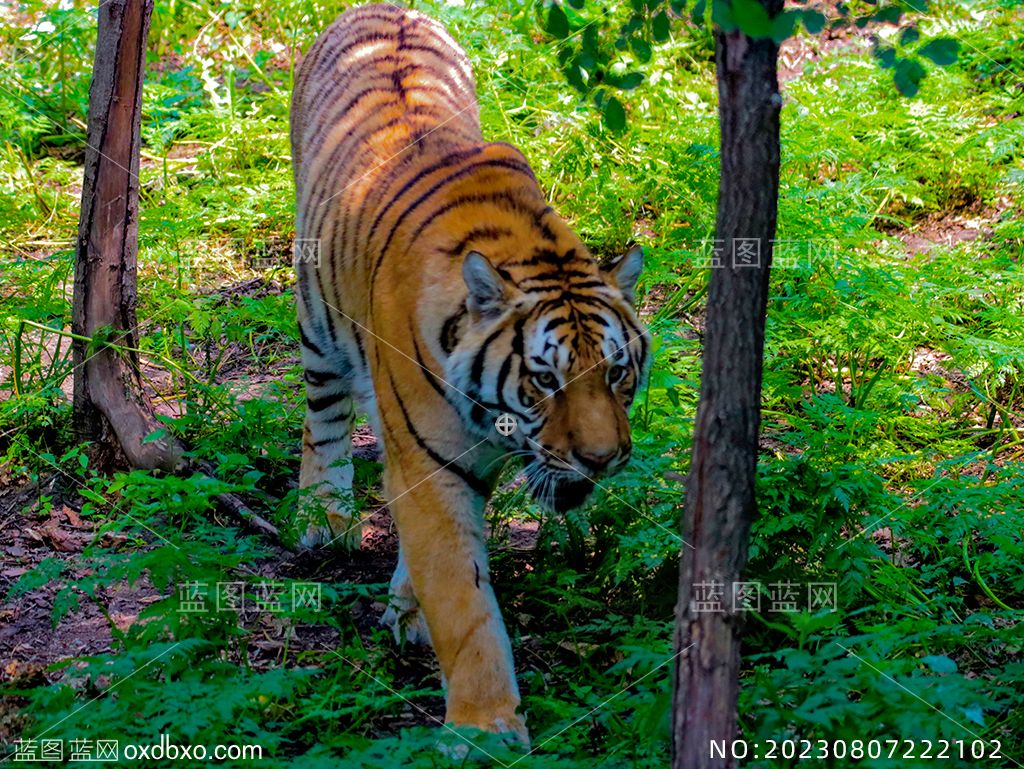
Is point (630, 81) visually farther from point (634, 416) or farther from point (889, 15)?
point (634, 416)

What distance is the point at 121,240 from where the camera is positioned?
187 inches

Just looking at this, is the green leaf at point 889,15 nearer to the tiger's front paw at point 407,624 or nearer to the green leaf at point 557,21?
the green leaf at point 557,21

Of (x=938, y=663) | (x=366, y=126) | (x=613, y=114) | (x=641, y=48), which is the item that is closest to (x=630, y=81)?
(x=613, y=114)

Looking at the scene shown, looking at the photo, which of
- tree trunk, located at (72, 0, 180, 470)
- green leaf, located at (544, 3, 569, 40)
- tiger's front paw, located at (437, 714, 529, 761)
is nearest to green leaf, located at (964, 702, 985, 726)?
tiger's front paw, located at (437, 714, 529, 761)

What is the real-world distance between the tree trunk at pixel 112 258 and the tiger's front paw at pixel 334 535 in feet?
2.25

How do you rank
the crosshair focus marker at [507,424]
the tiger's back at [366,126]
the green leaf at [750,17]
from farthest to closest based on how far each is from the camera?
the tiger's back at [366,126] < the crosshair focus marker at [507,424] < the green leaf at [750,17]

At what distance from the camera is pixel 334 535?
459 cm

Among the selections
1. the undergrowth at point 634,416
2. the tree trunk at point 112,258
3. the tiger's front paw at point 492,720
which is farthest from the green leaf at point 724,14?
the tree trunk at point 112,258

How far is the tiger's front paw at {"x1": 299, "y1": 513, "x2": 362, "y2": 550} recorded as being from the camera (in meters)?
4.50

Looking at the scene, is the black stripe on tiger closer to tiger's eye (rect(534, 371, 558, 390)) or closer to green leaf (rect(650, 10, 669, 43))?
tiger's eye (rect(534, 371, 558, 390))

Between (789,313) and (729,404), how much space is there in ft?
10.6

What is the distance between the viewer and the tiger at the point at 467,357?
331 centimetres

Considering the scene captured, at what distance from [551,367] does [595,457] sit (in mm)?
288

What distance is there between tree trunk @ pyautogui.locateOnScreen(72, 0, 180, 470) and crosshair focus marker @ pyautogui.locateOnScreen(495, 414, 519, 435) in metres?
1.91
